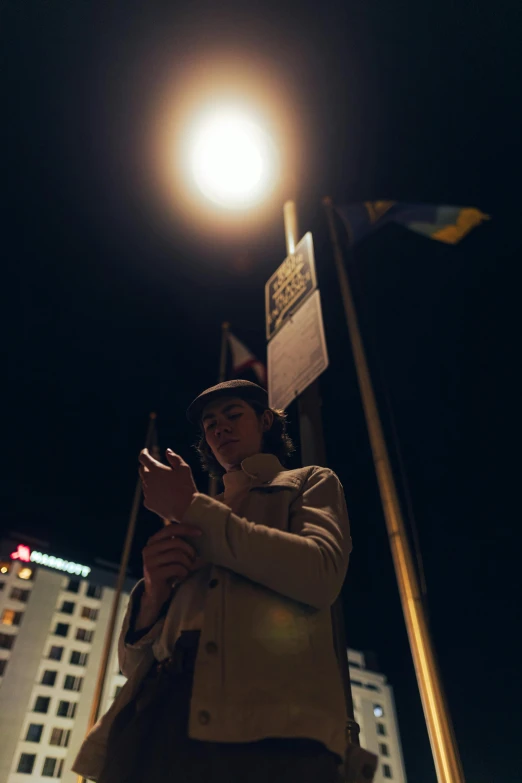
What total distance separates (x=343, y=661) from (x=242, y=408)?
168 centimetres

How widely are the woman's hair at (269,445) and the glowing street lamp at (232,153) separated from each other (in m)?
6.18

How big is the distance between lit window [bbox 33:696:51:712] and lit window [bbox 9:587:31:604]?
350 inches

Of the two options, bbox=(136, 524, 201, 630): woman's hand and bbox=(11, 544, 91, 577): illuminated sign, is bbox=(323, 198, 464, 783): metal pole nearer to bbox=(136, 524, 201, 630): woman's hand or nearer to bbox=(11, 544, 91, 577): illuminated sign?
bbox=(136, 524, 201, 630): woman's hand

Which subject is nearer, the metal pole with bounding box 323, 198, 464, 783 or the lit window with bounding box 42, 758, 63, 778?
the metal pole with bounding box 323, 198, 464, 783

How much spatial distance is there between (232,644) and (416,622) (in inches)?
156

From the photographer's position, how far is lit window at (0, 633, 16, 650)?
46231 mm

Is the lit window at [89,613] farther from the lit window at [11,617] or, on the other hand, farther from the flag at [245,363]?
the flag at [245,363]

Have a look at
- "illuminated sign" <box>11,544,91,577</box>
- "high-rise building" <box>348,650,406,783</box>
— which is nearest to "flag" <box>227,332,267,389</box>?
"illuminated sign" <box>11,544,91,577</box>

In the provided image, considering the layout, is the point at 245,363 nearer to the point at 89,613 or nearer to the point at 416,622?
the point at 416,622

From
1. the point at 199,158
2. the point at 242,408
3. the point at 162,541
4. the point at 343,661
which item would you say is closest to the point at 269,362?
the point at 242,408

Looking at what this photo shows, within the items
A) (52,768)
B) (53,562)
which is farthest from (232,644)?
(52,768)

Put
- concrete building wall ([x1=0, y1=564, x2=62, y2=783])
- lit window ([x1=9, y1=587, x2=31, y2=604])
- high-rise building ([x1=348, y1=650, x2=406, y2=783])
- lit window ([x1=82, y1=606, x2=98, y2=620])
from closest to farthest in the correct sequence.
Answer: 1. concrete building wall ([x1=0, y1=564, x2=62, y2=783])
2. lit window ([x1=9, y1=587, x2=31, y2=604])
3. lit window ([x1=82, y1=606, x2=98, y2=620])
4. high-rise building ([x1=348, y1=650, x2=406, y2=783])

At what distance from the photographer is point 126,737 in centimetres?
179

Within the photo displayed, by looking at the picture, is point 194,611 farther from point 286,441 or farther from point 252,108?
point 252,108
